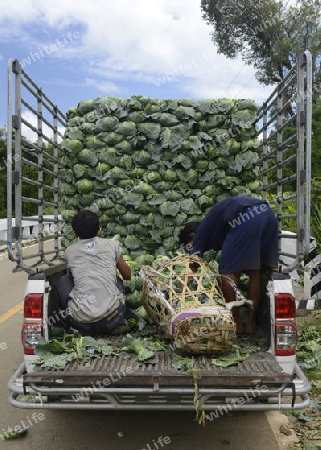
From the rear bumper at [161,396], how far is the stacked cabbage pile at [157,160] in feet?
9.55

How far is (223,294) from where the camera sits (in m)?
4.34

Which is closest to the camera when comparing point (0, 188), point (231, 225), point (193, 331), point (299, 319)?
point (193, 331)

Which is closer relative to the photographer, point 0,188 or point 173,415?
point 173,415

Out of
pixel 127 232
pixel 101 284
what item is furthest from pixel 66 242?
pixel 101 284

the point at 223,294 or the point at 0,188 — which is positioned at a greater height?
the point at 0,188

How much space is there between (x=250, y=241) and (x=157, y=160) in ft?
6.72

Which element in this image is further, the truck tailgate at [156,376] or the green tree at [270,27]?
the green tree at [270,27]

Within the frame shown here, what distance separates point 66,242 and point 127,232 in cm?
74

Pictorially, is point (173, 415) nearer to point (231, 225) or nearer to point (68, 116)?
point (231, 225)

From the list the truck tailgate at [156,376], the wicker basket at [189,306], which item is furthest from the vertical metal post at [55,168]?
the truck tailgate at [156,376]

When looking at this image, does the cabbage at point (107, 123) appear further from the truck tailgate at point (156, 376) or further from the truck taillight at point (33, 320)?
the truck tailgate at point (156, 376)

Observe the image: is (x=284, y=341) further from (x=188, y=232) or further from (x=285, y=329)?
(x=188, y=232)

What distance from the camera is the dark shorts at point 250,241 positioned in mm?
4289

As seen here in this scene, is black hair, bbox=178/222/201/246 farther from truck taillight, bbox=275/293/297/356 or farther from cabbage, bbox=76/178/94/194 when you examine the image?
truck taillight, bbox=275/293/297/356
